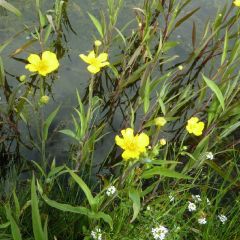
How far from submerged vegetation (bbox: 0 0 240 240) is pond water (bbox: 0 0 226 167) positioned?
0.05 feet

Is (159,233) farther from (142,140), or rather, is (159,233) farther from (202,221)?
(142,140)

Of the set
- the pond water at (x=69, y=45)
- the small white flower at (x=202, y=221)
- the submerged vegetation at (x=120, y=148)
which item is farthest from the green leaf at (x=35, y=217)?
the pond water at (x=69, y=45)

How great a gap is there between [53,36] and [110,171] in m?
0.90

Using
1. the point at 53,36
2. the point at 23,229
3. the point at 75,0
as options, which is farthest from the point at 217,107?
the point at 75,0

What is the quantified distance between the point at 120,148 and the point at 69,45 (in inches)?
28.4

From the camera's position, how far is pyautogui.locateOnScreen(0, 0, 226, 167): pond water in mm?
1975

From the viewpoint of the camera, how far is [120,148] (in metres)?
1.93

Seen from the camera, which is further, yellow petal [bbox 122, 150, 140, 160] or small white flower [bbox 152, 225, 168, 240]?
small white flower [bbox 152, 225, 168, 240]

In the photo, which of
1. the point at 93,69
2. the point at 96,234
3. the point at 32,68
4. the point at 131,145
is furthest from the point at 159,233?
the point at 32,68

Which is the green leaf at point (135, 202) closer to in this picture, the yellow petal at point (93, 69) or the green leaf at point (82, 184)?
the green leaf at point (82, 184)

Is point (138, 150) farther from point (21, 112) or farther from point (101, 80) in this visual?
point (101, 80)

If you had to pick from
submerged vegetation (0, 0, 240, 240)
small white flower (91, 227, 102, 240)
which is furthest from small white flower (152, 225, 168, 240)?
small white flower (91, 227, 102, 240)

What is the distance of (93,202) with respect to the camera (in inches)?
47.6

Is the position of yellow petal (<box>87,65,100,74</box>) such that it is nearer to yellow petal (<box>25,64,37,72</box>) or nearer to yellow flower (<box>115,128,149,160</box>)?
yellow petal (<box>25,64,37,72</box>)
